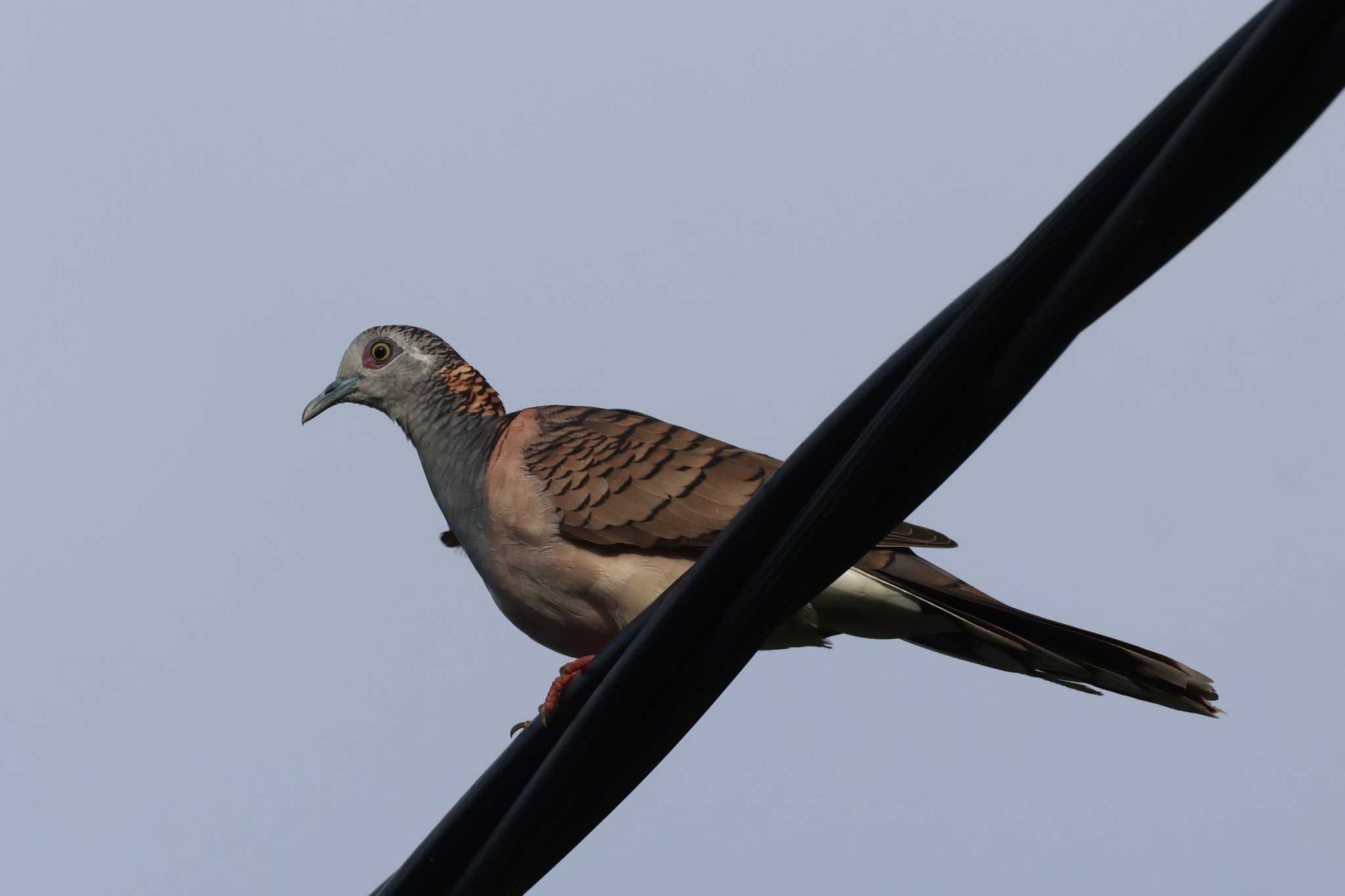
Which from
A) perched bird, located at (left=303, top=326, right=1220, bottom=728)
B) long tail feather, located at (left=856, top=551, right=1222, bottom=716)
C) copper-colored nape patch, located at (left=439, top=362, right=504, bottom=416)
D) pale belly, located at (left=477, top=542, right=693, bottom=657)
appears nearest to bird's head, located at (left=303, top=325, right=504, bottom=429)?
copper-colored nape patch, located at (left=439, top=362, right=504, bottom=416)

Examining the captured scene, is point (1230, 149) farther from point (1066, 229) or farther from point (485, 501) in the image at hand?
point (485, 501)

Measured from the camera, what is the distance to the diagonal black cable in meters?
1.89

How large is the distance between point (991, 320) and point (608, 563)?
2838mm

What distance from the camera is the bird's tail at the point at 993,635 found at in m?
3.93

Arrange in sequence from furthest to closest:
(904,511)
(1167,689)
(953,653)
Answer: (953,653)
(1167,689)
(904,511)

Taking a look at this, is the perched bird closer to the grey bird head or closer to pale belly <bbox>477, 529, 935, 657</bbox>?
pale belly <bbox>477, 529, 935, 657</bbox>

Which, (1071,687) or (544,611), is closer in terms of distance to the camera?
(1071,687)

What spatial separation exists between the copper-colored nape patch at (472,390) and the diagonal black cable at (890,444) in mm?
3109

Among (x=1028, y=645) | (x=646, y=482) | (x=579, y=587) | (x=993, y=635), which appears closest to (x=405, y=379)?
(x=646, y=482)

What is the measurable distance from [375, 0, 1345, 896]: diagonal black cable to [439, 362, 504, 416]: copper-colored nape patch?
3.11 m

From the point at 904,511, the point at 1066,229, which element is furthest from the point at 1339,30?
the point at 904,511

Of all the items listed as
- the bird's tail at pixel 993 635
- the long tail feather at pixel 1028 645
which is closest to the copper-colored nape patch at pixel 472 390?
the bird's tail at pixel 993 635

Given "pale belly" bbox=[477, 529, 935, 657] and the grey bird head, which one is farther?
the grey bird head

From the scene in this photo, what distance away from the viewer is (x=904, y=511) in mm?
2342
